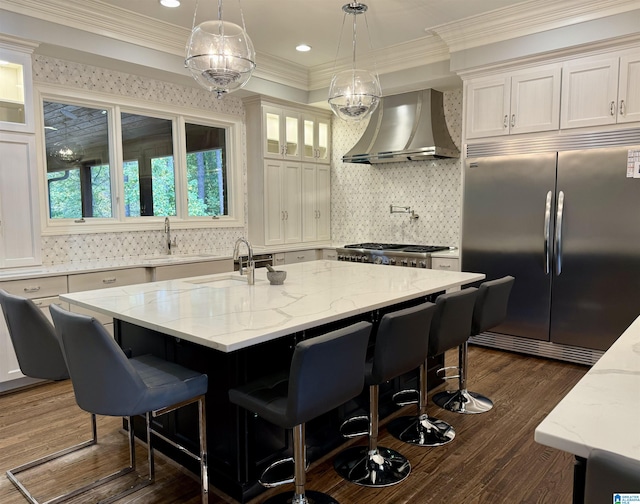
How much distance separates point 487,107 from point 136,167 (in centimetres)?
359

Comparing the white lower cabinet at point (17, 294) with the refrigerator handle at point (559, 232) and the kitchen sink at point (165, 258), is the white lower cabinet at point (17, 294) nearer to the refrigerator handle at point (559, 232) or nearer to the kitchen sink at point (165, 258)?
the kitchen sink at point (165, 258)

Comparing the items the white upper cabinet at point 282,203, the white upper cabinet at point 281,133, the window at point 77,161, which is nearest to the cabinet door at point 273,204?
the white upper cabinet at point 282,203

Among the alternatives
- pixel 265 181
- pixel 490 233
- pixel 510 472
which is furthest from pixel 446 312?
pixel 265 181

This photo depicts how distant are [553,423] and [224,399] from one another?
158 cm

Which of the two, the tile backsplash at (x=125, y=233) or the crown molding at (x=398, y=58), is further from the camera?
the crown molding at (x=398, y=58)

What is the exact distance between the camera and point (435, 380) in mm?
3600

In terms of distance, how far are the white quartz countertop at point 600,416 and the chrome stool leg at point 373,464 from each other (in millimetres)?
1245

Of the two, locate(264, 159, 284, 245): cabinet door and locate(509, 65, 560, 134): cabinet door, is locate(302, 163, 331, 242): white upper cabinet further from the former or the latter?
locate(509, 65, 560, 134): cabinet door

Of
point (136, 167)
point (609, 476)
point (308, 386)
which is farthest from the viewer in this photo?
point (136, 167)

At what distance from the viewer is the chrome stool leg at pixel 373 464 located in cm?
238

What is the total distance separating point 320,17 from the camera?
14.0 ft

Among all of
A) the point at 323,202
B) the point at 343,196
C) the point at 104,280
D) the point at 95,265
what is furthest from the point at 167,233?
the point at 343,196

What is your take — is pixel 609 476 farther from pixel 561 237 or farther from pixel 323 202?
pixel 323 202

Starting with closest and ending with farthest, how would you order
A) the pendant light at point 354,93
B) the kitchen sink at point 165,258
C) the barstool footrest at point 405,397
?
the barstool footrest at point 405,397, the pendant light at point 354,93, the kitchen sink at point 165,258
